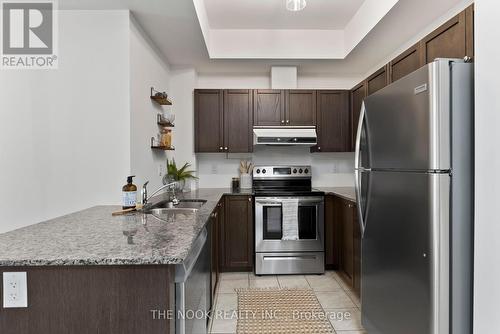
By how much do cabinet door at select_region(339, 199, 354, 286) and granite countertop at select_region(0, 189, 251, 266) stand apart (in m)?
1.64

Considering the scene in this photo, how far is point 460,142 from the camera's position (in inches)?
52.0

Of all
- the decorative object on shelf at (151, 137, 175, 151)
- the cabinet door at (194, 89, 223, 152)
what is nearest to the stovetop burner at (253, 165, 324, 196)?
the cabinet door at (194, 89, 223, 152)

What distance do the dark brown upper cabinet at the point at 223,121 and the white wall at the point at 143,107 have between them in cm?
57

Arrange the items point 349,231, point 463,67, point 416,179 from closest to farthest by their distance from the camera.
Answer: point 463,67 → point 416,179 → point 349,231

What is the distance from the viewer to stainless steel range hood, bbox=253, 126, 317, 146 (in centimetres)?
347

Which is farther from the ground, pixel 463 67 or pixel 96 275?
pixel 463 67

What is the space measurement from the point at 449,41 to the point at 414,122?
0.60m

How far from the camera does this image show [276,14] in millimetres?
3041

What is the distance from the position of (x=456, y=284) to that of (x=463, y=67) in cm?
99

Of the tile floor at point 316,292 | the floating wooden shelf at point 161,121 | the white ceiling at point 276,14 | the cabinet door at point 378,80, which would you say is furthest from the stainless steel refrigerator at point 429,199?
the floating wooden shelf at point 161,121

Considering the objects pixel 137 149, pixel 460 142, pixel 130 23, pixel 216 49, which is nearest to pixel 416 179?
pixel 460 142

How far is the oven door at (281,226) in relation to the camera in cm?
324

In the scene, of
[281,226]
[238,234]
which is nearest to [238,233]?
[238,234]

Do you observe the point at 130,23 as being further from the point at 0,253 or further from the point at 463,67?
the point at 463,67
